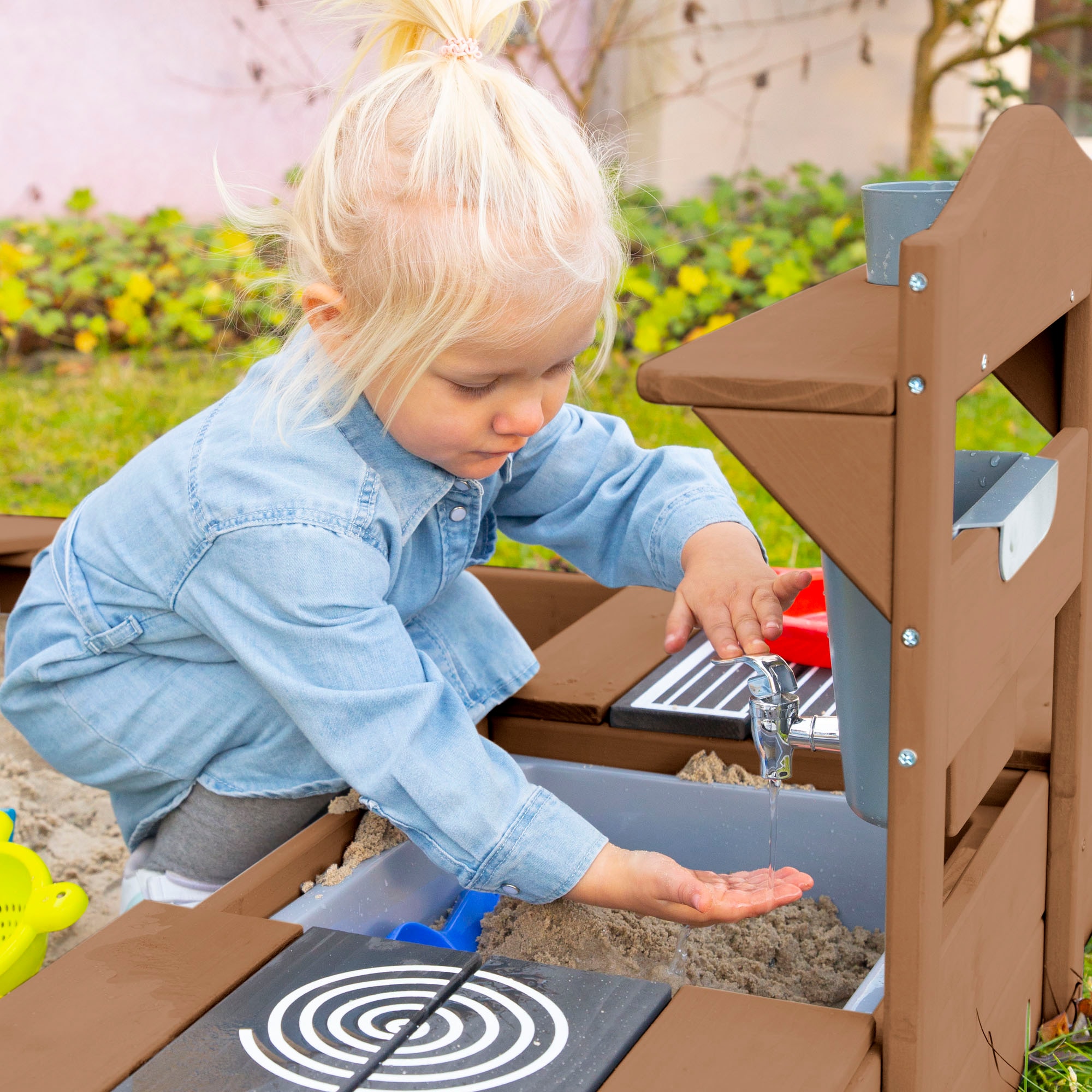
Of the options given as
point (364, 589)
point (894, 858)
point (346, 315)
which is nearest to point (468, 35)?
point (346, 315)

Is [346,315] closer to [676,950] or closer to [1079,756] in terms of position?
[676,950]

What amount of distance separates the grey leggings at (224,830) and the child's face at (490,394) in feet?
1.45

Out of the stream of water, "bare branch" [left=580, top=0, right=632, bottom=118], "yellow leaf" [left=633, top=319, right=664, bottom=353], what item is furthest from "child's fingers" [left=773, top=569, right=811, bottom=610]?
"bare branch" [left=580, top=0, right=632, bottom=118]

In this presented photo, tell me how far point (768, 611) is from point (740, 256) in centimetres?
318

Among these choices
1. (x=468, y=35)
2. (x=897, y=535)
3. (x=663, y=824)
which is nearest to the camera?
(x=897, y=535)

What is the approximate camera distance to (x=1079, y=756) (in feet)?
4.11

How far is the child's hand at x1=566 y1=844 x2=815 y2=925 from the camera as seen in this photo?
1.04 m

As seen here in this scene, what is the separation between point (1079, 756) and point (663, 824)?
44 centimetres

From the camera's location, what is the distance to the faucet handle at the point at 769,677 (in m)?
1.15

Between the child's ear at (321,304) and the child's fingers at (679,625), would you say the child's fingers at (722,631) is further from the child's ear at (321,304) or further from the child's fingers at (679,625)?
the child's ear at (321,304)

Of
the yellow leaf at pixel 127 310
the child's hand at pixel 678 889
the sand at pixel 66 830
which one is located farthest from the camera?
the yellow leaf at pixel 127 310

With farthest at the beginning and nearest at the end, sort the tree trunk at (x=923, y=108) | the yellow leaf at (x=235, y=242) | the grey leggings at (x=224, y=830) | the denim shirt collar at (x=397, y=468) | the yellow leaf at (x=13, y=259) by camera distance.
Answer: the tree trunk at (x=923, y=108)
the yellow leaf at (x=13, y=259)
the yellow leaf at (x=235, y=242)
the grey leggings at (x=224, y=830)
the denim shirt collar at (x=397, y=468)

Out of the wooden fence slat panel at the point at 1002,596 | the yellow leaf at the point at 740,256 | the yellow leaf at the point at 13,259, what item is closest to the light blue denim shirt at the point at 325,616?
the wooden fence slat panel at the point at 1002,596

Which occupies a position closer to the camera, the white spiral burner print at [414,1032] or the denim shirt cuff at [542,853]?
the white spiral burner print at [414,1032]
